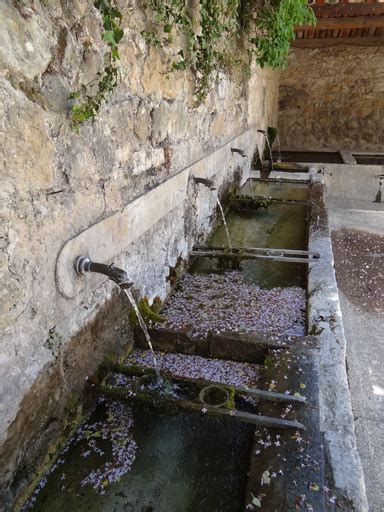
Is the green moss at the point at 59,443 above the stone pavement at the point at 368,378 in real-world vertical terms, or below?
above

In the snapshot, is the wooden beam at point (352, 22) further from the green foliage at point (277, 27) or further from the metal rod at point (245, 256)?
the metal rod at point (245, 256)

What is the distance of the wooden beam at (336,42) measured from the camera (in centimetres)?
936

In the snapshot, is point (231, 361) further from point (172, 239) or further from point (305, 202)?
point (305, 202)

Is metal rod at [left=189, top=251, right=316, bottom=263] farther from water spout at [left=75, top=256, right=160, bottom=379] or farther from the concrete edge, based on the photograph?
water spout at [left=75, top=256, right=160, bottom=379]

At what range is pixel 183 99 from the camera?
280cm

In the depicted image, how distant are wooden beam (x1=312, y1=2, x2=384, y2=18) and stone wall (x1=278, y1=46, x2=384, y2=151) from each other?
7.14 feet

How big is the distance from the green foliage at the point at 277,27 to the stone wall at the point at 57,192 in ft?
8.69

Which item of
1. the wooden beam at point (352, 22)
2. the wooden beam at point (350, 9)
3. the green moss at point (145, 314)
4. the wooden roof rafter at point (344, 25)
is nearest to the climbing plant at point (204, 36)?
the green moss at point (145, 314)

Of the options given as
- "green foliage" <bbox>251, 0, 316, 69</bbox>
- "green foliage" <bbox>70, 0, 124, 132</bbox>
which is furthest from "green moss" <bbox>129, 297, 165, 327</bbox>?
"green foliage" <bbox>251, 0, 316, 69</bbox>

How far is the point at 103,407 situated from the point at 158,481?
1.60 ft

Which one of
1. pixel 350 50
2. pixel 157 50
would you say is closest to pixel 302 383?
pixel 157 50

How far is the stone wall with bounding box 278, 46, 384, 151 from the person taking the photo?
32.0 feet

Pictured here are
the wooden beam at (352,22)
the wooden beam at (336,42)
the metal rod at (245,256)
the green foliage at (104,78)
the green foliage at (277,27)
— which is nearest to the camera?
the green foliage at (104,78)

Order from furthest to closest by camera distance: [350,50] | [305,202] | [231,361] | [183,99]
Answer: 1. [350,50]
2. [305,202]
3. [183,99]
4. [231,361]
